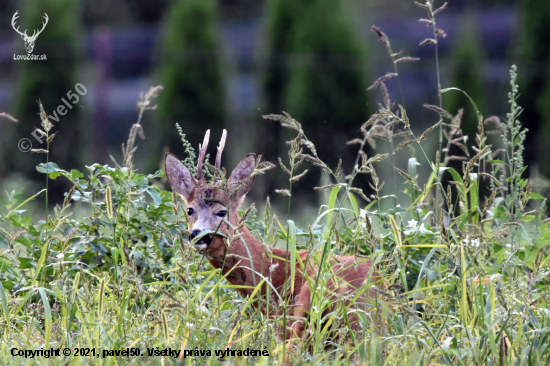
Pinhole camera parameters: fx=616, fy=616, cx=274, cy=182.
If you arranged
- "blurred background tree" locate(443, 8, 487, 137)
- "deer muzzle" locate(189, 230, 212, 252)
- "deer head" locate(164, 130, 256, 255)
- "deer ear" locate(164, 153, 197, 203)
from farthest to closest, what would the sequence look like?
"blurred background tree" locate(443, 8, 487, 137), "deer ear" locate(164, 153, 197, 203), "deer head" locate(164, 130, 256, 255), "deer muzzle" locate(189, 230, 212, 252)

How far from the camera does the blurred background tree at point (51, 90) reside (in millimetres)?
10633

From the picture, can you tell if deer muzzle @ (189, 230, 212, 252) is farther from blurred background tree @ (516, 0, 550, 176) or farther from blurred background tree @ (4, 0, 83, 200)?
blurred background tree @ (516, 0, 550, 176)

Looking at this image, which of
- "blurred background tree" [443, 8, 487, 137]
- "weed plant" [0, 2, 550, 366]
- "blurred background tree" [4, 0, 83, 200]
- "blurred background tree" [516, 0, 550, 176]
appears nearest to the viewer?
"weed plant" [0, 2, 550, 366]

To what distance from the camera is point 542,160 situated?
1095 centimetres

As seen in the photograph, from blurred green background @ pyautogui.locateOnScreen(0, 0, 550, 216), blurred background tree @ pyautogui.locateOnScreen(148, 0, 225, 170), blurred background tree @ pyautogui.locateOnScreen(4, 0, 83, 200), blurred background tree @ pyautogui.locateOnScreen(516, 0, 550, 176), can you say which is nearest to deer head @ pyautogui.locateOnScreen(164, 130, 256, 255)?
blurred green background @ pyautogui.locateOnScreen(0, 0, 550, 216)

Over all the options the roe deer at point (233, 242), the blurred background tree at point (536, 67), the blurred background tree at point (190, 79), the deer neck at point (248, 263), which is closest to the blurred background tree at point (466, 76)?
the blurred background tree at point (536, 67)

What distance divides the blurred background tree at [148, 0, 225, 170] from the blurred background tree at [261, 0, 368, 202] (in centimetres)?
101

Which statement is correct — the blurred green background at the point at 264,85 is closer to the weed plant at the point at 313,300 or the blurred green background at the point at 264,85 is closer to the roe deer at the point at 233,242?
the roe deer at the point at 233,242

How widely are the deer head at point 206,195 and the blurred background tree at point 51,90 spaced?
710 centimetres

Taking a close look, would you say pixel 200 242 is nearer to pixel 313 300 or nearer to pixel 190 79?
pixel 313 300

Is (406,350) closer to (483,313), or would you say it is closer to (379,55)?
(483,313)

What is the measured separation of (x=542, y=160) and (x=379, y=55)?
609 centimetres

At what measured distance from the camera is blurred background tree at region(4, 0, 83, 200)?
1063cm

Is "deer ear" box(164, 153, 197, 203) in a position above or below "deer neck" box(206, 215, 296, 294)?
above
